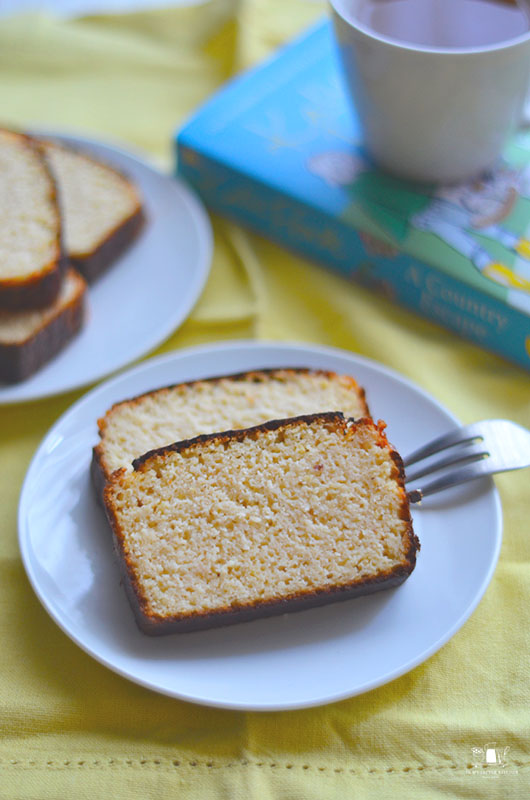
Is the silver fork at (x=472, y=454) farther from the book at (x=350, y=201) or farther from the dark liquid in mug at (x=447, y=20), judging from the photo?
the dark liquid in mug at (x=447, y=20)

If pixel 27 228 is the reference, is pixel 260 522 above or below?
below

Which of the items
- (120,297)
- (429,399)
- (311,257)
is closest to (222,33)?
(311,257)

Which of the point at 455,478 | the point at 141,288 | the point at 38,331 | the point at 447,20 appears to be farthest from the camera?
the point at 141,288

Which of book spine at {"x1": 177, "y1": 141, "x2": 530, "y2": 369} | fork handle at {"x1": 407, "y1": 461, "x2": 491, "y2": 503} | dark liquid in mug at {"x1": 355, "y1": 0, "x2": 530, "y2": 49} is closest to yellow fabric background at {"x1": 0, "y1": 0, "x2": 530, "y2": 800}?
book spine at {"x1": 177, "y1": 141, "x2": 530, "y2": 369}

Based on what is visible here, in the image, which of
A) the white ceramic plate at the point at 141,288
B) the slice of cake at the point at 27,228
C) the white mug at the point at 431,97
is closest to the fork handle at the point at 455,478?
the white ceramic plate at the point at 141,288

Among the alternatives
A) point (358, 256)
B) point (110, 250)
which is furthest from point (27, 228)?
point (358, 256)

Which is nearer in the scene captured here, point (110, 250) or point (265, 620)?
point (265, 620)

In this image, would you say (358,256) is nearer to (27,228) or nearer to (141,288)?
(141,288)
